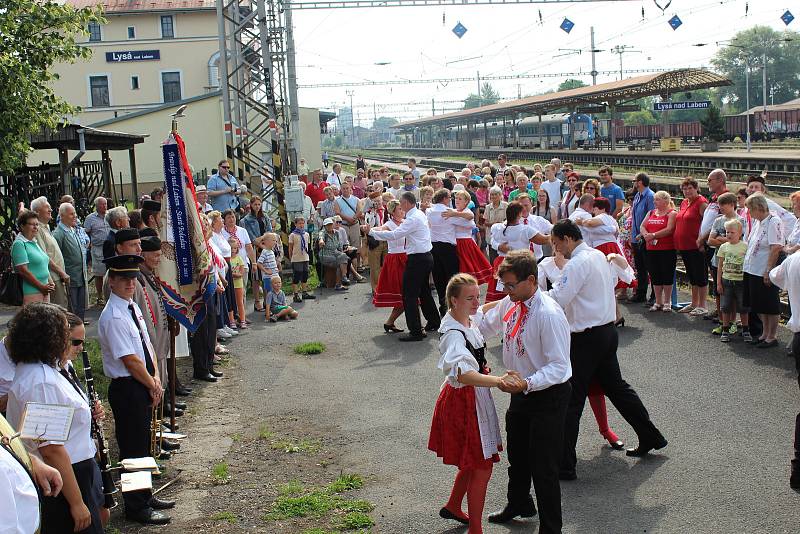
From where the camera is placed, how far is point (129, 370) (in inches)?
243

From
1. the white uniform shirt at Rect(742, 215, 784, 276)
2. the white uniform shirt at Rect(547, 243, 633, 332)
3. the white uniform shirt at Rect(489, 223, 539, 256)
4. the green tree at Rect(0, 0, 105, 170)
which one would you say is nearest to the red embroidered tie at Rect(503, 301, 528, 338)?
the white uniform shirt at Rect(547, 243, 633, 332)

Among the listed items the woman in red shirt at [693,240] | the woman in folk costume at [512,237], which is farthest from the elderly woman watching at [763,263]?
the woman in folk costume at [512,237]

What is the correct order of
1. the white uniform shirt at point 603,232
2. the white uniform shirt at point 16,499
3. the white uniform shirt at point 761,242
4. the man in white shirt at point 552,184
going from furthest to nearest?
1. the man in white shirt at point 552,184
2. the white uniform shirt at point 603,232
3. the white uniform shirt at point 761,242
4. the white uniform shirt at point 16,499

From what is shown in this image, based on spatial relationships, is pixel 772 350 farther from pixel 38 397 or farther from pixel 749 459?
pixel 38 397

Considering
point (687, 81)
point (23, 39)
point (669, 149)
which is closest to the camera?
point (23, 39)

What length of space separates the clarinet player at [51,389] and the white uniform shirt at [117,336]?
142cm

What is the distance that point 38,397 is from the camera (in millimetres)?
4426

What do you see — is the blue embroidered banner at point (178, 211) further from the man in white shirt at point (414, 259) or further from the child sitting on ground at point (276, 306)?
the child sitting on ground at point (276, 306)

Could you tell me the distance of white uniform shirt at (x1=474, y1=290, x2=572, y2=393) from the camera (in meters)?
5.53

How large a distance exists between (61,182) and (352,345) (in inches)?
367

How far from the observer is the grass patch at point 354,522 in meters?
6.16

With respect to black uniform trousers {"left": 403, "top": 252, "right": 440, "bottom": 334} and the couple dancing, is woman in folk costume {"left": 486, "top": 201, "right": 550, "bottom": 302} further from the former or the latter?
the couple dancing

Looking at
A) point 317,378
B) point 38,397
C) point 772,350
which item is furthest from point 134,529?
point 772,350

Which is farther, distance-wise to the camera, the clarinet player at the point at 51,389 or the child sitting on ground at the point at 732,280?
the child sitting on ground at the point at 732,280
